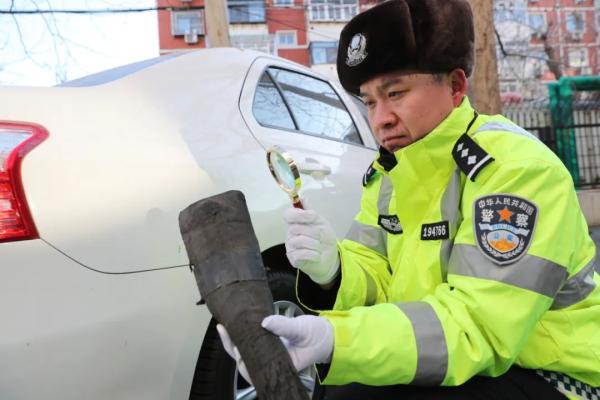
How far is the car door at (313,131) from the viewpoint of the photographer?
7.04 feet

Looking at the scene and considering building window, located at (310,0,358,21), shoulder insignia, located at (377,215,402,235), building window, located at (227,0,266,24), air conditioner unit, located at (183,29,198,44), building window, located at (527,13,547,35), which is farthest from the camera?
air conditioner unit, located at (183,29,198,44)

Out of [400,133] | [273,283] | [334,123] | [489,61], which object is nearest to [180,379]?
[273,283]

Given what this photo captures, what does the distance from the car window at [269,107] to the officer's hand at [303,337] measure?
1313 mm

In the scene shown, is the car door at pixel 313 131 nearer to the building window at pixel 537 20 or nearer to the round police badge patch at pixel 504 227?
the round police badge patch at pixel 504 227

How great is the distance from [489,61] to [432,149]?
5112 mm

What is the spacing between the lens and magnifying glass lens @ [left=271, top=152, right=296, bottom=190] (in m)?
1.08

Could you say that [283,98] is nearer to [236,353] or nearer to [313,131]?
[313,131]

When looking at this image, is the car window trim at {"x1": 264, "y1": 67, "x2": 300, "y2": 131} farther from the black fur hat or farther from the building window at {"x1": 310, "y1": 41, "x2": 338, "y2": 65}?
the building window at {"x1": 310, "y1": 41, "x2": 338, "y2": 65}

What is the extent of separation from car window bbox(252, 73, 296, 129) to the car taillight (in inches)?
37.2

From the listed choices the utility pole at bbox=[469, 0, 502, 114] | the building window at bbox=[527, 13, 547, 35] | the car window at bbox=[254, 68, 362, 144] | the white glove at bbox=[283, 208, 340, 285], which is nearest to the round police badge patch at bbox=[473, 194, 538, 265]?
the white glove at bbox=[283, 208, 340, 285]

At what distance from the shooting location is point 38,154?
4.32 ft

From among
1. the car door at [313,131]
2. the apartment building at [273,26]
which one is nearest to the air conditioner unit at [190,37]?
the apartment building at [273,26]

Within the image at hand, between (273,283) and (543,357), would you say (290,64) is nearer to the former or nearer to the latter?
(273,283)

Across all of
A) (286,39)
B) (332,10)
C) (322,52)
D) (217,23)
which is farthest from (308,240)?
(286,39)
